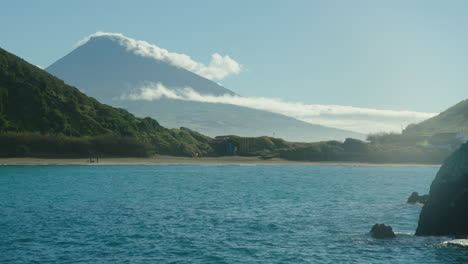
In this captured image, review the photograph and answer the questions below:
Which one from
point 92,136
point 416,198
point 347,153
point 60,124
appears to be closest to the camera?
point 416,198

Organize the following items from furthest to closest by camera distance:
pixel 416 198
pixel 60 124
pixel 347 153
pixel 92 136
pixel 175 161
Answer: pixel 347 153
pixel 175 161
pixel 92 136
pixel 60 124
pixel 416 198

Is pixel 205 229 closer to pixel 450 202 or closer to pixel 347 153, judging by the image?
pixel 450 202

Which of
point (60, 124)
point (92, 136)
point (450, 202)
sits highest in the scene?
point (60, 124)

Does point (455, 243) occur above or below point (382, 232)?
below

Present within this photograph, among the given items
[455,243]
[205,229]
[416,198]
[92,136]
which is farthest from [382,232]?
[92,136]

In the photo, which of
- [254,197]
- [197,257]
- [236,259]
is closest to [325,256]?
[236,259]

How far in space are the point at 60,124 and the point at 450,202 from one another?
112519 mm

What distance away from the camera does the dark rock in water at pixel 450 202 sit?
24719 millimetres

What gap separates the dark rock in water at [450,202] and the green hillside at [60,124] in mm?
97305

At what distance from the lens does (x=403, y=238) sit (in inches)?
1014

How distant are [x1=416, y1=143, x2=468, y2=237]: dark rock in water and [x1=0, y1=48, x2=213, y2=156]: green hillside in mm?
97305

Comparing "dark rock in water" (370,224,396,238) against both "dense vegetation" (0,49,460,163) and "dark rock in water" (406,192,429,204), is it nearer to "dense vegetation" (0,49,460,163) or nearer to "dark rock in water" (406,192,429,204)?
"dark rock in water" (406,192,429,204)

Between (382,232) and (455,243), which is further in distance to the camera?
(382,232)

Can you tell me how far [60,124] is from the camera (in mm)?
121938
